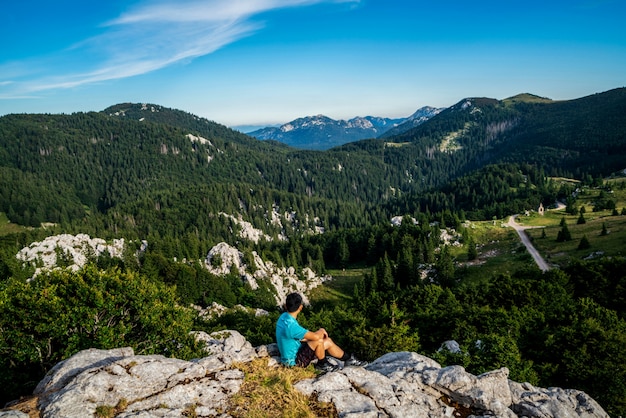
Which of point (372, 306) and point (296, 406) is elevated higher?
point (296, 406)

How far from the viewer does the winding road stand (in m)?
92.9

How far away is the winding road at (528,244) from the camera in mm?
92950

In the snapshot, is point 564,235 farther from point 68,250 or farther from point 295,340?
point 68,250

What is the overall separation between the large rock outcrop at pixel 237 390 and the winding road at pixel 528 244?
79494 millimetres

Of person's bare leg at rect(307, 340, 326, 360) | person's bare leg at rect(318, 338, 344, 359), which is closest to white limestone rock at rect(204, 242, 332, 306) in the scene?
person's bare leg at rect(318, 338, 344, 359)

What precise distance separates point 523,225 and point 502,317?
4734 inches

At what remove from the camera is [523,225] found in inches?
5541

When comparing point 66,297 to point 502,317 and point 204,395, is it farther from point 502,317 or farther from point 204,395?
point 502,317

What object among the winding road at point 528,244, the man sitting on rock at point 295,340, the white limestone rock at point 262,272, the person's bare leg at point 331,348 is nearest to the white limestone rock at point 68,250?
the white limestone rock at point 262,272

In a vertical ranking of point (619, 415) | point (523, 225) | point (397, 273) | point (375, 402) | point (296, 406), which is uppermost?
point (296, 406)

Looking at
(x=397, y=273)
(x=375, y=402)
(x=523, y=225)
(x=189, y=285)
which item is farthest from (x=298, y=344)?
(x=523, y=225)

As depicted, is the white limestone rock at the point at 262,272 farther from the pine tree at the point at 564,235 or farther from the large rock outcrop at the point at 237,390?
the large rock outcrop at the point at 237,390

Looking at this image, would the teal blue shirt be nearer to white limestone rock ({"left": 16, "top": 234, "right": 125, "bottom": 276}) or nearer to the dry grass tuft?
the dry grass tuft

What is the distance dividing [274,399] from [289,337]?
10.7 feet
